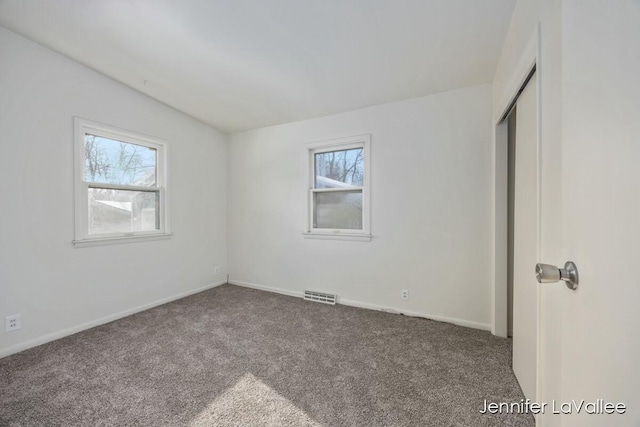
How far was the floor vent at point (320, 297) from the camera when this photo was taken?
3.26 metres

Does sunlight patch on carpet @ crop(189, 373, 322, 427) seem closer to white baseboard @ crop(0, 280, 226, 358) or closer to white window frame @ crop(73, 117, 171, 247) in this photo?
white baseboard @ crop(0, 280, 226, 358)

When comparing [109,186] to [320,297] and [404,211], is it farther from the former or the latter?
[404,211]

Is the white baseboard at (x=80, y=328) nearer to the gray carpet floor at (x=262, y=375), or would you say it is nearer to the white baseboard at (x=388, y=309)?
the gray carpet floor at (x=262, y=375)

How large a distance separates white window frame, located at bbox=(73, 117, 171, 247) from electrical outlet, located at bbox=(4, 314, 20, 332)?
690mm

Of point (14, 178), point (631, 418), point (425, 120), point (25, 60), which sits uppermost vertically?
point (25, 60)

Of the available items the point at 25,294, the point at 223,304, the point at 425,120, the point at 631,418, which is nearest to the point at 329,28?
the point at 425,120

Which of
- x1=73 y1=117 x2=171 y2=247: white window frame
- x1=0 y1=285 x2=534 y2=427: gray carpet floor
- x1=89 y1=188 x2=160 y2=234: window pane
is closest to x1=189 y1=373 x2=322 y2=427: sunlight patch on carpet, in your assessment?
x1=0 y1=285 x2=534 y2=427: gray carpet floor

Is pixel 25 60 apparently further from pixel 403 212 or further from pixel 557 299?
pixel 557 299

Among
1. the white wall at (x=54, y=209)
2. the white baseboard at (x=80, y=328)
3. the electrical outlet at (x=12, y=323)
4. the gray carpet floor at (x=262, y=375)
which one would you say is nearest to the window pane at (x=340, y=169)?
the gray carpet floor at (x=262, y=375)

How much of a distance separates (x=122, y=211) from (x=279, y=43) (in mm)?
2562

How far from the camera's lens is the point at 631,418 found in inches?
17.1

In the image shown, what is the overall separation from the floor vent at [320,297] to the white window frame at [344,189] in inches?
29.0

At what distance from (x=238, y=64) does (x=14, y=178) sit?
2.10 metres

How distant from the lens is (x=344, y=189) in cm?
329
